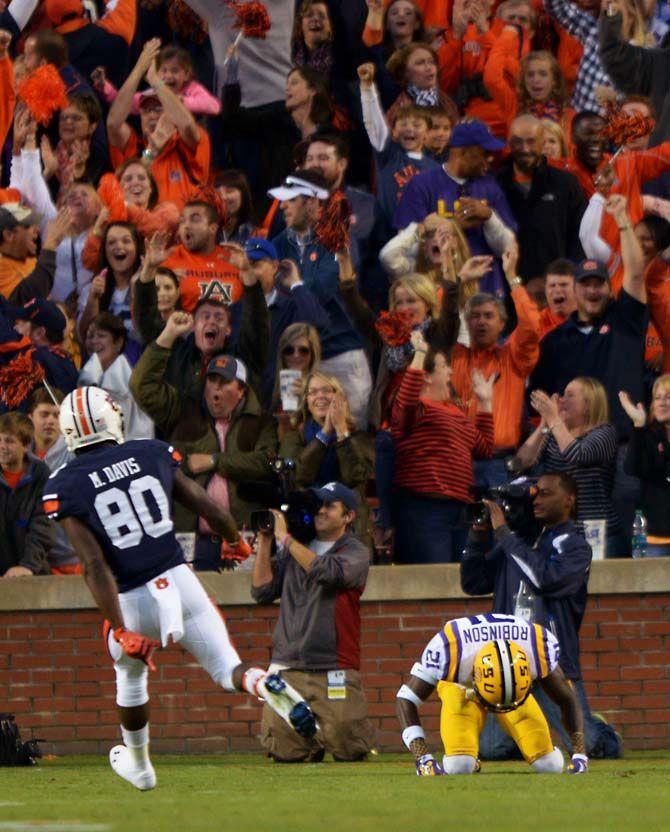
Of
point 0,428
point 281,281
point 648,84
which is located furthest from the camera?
point 648,84

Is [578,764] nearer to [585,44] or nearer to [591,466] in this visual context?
[591,466]

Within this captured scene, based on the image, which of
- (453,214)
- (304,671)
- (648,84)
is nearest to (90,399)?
(304,671)

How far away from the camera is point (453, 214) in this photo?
1384 cm

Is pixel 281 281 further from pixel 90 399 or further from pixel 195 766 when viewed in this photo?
pixel 90 399

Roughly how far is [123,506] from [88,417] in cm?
46

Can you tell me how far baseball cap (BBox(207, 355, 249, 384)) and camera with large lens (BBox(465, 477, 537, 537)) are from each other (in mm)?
2318

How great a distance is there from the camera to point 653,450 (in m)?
11.9

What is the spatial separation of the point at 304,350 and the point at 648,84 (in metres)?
3.97

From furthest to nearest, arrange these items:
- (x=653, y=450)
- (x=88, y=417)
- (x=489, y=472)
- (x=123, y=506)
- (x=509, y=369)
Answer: (x=509, y=369) < (x=489, y=472) < (x=653, y=450) < (x=88, y=417) < (x=123, y=506)

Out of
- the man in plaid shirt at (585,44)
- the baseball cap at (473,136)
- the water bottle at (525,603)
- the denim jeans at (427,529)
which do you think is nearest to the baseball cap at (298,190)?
the baseball cap at (473,136)

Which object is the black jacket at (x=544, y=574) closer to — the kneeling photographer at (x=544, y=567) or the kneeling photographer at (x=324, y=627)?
the kneeling photographer at (x=544, y=567)

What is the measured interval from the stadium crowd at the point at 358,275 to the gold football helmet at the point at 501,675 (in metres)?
1.23

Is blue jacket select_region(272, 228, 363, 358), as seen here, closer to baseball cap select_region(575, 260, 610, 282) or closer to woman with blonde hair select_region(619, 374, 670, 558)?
baseball cap select_region(575, 260, 610, 282)

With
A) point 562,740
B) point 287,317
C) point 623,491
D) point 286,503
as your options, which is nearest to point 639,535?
point 623,491
